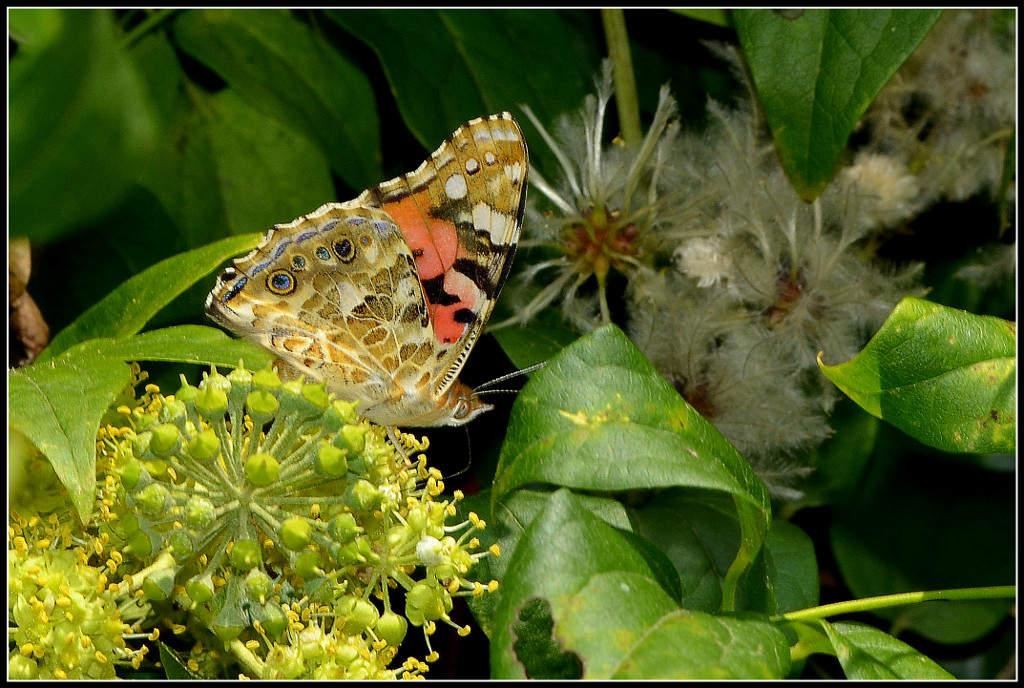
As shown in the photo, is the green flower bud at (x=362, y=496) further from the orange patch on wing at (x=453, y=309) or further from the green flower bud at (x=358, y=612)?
the orange patch on wing at (x=453, y=309)

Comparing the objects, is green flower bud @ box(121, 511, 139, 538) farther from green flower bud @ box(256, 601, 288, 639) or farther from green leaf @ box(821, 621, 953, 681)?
green leaf @ box(821, 621, 953, 681)

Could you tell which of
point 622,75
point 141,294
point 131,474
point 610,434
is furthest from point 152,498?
point 622,75

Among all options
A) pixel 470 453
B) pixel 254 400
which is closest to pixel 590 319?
pixel 470 453

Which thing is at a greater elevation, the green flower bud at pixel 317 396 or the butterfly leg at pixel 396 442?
the green flower bud at pixel 317 396

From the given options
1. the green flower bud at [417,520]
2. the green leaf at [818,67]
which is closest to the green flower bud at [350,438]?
the green flower bud at [417,520]

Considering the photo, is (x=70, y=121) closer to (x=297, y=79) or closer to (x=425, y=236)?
(x=425, y=236)
